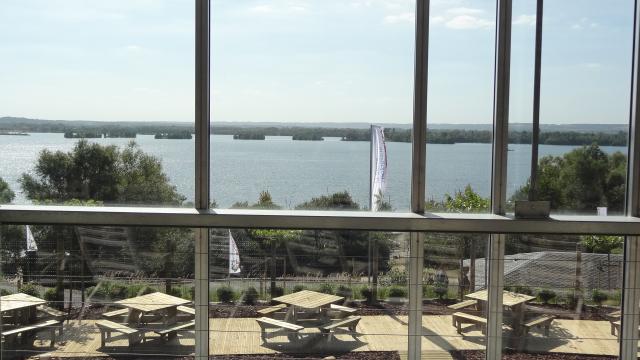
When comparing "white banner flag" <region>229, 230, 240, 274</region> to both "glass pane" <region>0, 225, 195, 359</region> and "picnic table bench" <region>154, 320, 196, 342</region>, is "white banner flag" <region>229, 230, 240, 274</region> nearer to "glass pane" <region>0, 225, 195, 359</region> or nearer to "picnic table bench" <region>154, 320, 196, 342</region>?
"glass pane" <region>0, 225, 195, 359</region>

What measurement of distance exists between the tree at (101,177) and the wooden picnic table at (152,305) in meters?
0.54

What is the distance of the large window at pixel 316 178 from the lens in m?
4.24

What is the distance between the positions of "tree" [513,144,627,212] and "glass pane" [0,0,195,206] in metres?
2.10

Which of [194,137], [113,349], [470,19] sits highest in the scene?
[470,19]

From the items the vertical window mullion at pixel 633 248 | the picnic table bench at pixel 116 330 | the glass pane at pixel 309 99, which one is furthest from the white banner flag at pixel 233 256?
the vertical window mullion at pixel 633 248

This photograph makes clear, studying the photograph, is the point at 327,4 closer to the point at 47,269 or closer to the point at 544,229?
the point at 544,229

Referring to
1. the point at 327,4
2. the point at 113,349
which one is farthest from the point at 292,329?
the point at 327,4

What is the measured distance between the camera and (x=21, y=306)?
14.0 ft

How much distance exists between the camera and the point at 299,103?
4.34m

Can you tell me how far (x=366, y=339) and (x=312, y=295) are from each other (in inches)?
16.0

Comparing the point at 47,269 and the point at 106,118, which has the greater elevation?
the point at 106,118

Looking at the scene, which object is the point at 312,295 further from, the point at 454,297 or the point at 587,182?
the point at 587,182

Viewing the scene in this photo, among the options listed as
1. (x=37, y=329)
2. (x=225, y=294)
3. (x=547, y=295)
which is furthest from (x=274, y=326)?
(x=547, y=295)

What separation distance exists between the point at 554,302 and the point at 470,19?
1.70m
